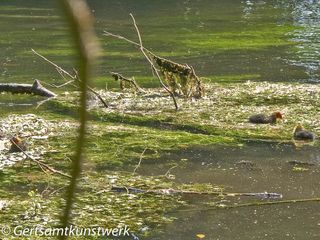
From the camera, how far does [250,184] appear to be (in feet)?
18.8

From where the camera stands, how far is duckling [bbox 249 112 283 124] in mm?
7699

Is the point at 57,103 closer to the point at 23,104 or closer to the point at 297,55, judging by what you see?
the point at 23,104

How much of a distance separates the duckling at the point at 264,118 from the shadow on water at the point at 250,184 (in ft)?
2.36

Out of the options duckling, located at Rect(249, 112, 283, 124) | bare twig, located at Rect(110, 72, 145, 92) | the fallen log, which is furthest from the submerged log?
the fallen log

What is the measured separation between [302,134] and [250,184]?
4.81 ft

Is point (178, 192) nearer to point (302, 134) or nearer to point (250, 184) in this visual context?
point (250, 184)

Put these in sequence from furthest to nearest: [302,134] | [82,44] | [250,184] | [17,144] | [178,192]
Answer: [302,134] < [17,144] < [250,184] < [178,192] < [82,44]

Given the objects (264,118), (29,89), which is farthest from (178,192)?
(29,89)

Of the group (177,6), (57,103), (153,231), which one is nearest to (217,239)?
(153,231)

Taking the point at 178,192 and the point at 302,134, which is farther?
the point at 302,134

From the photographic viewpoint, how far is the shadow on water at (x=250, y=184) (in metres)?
4.68

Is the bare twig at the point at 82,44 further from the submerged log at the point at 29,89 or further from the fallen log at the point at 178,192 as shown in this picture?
the submerged log at the point at 29,89

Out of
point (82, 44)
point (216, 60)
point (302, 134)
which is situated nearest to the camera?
point (82, 44)

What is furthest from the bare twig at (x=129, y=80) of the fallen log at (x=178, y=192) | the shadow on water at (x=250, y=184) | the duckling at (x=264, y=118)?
the fallen log at (x=178, y=192)
